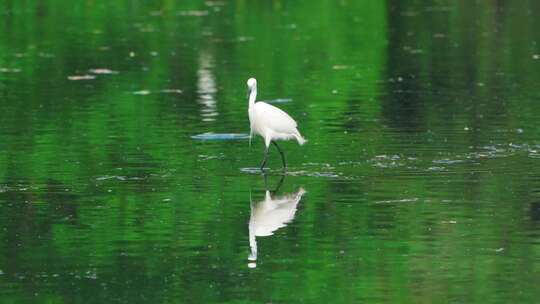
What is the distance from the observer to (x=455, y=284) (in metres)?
13.8

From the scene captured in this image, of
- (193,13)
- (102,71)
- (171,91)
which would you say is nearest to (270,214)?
(171,91)

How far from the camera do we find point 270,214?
57.1 feet

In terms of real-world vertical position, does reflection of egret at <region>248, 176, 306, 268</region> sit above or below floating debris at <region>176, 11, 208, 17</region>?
above

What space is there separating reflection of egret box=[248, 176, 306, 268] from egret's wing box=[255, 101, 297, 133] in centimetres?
223

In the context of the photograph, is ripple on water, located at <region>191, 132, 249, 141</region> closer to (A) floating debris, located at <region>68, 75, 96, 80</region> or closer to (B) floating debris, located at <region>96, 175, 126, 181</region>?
(B) floating debris, located at <region>96, 175, 126, 181</region>

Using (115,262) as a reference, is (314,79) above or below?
below

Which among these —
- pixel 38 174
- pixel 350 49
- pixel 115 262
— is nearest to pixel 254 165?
pixel 38 174

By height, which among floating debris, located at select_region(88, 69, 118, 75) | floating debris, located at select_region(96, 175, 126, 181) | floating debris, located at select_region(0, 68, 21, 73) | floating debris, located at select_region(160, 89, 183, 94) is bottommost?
floating debris, located at select_region(0, 68, 21, 73)

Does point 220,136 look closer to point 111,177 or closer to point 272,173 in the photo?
point 272,173

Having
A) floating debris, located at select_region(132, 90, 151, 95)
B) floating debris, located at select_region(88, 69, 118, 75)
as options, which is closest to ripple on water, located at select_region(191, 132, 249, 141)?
floating debris, located at select_region(132, 90, 151, 95)

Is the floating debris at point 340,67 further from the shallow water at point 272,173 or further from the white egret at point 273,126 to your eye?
the white egret at point 273,126

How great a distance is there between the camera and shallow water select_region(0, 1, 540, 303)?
14.2 metres

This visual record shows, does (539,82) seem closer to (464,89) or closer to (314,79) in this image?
(464,89)

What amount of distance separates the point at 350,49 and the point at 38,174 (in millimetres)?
20052
